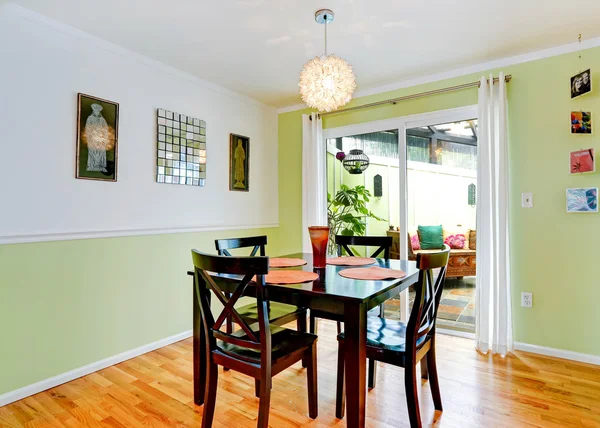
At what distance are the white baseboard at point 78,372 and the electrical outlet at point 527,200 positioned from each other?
307 centimetres

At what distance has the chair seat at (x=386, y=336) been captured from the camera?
5.55ft

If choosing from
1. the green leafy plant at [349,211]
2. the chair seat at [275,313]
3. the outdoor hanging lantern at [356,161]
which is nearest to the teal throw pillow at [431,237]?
the green leafy plant at [349,211]

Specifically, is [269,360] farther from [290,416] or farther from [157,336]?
[157,336]

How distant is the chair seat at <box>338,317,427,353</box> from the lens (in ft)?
5.55

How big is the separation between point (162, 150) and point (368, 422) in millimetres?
2462

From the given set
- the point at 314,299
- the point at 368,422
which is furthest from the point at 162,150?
the point at 368,422

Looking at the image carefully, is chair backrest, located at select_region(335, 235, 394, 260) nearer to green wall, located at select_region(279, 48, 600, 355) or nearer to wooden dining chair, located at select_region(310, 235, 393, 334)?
wooden dining chair, located at select_region(310, 235, 393, 334)

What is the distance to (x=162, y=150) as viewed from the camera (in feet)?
9.50

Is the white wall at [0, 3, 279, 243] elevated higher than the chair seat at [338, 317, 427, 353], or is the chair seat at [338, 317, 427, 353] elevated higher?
the white wall at [0, 3, 279, 243]

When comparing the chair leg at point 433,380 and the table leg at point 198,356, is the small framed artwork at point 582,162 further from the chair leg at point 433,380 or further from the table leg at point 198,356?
the table leg at point 198,356

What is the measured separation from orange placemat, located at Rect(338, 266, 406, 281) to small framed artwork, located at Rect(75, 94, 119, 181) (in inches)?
72.6

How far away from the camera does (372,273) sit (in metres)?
1.88

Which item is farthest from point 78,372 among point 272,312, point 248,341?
point 248,341

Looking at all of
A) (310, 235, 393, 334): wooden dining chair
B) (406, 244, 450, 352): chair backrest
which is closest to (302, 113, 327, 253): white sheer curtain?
(310, 235, 393, 334): wooden dining chair
